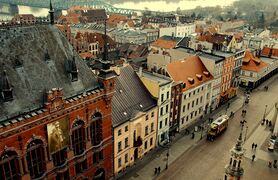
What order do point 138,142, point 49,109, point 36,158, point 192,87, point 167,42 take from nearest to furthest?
point 49,109 < point 36,158 < point 138,142 < point 192,87 < point 167,42

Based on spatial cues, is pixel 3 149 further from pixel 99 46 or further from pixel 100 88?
pixel 99 46

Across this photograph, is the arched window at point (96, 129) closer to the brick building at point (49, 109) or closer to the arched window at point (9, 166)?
the brick building at point (49, 109)

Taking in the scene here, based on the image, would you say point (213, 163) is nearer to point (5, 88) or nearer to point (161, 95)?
point (161, 95)

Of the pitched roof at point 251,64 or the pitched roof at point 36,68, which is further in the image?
the pitched roof at point 251,64

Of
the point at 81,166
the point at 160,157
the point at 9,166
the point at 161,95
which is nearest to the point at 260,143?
the point at 160,157

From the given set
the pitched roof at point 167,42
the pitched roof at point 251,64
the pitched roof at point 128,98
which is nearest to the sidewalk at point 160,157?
the pitched roof at point 128,98

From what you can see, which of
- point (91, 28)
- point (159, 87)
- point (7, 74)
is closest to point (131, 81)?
point (159, 87)
